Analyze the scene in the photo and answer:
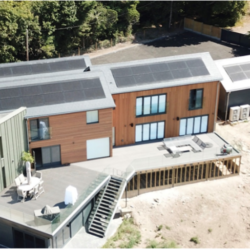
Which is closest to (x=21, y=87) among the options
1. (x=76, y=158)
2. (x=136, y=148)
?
(x=76, y=158)

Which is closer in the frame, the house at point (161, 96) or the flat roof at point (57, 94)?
the flat roof at point (57, 94)

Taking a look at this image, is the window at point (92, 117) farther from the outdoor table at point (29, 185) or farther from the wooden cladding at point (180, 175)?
the outdoor table at point (29, 185)

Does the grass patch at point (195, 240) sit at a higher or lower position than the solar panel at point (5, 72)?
lower

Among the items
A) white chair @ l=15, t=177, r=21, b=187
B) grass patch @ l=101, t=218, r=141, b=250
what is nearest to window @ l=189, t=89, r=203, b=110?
grass patch @ l=101, t=218, r=141, b=250

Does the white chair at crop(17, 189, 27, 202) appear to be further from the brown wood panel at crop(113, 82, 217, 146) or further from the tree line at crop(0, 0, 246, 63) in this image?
the tree line at crop(0, 0, 246, 63)

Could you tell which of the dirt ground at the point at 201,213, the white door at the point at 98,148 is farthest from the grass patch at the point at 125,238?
the white door at the point at 98,148

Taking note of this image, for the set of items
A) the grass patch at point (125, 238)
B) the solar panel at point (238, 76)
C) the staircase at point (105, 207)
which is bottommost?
the grass patch at point (125, 238)

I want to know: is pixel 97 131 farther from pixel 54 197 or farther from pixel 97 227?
pixel 97 227

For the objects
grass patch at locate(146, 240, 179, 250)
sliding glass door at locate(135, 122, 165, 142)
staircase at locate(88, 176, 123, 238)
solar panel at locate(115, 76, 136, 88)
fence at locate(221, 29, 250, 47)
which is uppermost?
solar panel at locate(115, 76, 136, 88)
